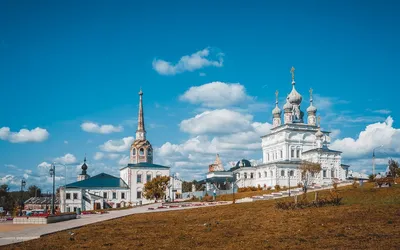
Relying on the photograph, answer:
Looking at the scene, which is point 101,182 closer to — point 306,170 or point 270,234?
point 306,170

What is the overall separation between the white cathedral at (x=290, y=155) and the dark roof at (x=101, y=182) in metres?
17.1

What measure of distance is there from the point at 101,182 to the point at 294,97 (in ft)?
132

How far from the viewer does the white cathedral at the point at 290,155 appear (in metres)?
72.6

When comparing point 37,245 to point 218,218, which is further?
point 218,218

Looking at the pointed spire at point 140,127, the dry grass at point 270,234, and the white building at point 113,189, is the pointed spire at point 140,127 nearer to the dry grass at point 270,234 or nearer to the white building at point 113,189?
the white building at point 113,189

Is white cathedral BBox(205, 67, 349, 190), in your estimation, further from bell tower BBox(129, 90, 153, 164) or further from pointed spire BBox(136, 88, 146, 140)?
pointed spire BBox(136, 88, 146, 140)

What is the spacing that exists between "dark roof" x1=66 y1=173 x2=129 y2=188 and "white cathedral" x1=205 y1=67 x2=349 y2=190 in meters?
17.1

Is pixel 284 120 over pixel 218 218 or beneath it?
over

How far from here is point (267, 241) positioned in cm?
1703

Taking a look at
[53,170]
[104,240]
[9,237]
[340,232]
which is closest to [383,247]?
[340,232]

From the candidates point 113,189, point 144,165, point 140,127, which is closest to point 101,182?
point 113,189

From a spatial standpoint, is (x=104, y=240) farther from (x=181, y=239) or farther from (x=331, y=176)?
(x=331, y=176)

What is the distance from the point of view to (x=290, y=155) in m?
77.1

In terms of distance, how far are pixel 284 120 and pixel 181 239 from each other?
6723 centimetres
